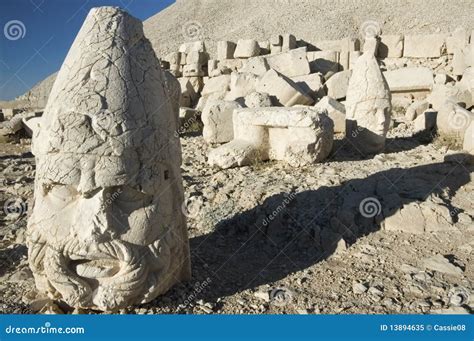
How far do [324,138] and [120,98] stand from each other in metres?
4.06

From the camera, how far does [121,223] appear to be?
282 cm

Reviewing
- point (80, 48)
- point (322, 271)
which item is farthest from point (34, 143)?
point (322, 271)

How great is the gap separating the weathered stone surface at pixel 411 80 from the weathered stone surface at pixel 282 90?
2.88 meters

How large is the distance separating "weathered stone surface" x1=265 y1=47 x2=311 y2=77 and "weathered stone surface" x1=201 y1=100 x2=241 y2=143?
15.9 ft

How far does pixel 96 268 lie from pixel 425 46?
41.9 feet

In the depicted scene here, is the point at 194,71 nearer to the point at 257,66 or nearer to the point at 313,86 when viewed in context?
the point at 257,66

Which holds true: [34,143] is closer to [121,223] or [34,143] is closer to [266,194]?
[121,223]

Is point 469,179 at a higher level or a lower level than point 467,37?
lower

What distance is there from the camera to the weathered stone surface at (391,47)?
13461 mm

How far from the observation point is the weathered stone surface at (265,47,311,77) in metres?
12.5

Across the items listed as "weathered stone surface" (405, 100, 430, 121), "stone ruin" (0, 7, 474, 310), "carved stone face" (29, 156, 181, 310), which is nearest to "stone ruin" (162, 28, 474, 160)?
"weathered stone surface" (405, 100, 430, 121)

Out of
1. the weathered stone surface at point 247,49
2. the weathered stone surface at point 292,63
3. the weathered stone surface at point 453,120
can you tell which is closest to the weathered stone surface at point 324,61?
the weathered stone surface at point 292,63

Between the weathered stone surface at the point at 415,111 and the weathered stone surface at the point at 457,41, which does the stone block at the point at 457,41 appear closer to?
the weathered stone surface at the point at 457,41

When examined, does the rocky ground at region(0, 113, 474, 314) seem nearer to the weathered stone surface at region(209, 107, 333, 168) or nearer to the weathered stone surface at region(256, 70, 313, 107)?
the weathered stone surface at region(209, 107, 333, 168)
